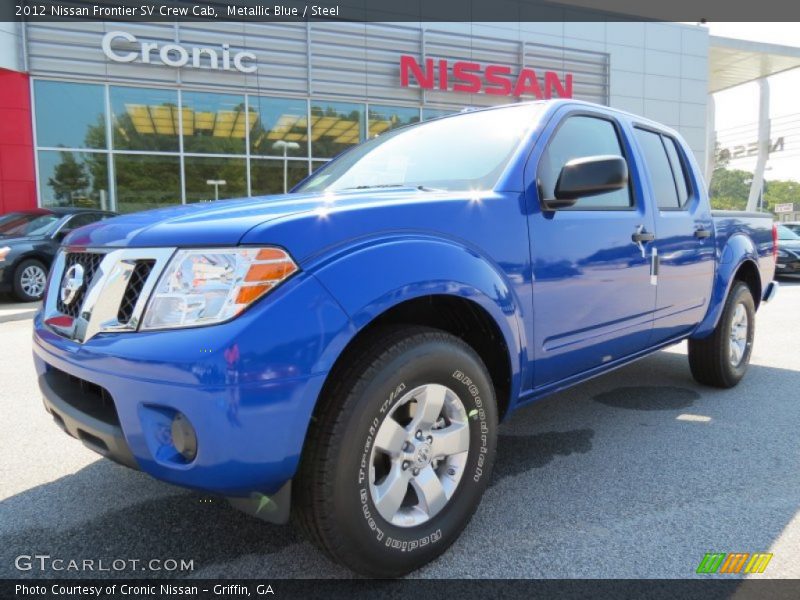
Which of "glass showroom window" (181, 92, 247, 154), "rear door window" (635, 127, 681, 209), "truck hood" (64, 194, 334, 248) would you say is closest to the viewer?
"truck hood" (64, 194, 334, 248)

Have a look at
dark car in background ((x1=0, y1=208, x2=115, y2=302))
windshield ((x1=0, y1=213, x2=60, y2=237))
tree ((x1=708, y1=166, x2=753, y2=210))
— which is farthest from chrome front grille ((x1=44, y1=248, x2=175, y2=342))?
tree ((x1=708, y1=166, x2=753, y2=210))

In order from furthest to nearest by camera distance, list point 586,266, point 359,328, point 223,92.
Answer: point 223,92 < point 586,266 < point 359,328

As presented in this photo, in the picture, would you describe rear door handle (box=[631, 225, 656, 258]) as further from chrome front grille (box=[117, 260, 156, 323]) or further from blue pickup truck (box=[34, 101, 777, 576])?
chrome front grille (box=[117, 260, 156, 323])

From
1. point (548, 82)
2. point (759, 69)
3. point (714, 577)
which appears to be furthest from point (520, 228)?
point (759, 69)

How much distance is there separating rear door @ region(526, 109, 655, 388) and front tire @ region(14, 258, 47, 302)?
8.71 m

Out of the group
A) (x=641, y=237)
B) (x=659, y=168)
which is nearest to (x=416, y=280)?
(x=641, y=237)

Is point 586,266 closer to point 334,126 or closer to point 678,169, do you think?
point 678,169

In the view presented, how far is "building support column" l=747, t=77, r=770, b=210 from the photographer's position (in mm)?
26906

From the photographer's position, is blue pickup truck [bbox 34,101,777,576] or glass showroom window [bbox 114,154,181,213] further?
glass showroom window [bbox 114,154,181,213]

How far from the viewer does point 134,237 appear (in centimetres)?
190

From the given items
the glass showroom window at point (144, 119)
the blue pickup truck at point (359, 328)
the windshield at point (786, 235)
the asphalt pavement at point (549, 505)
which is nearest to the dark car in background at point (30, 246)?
the glass showroom window at point (144, 119)

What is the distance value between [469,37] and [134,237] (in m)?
17.0

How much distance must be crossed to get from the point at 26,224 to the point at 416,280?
31.4 ft

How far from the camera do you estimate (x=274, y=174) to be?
51.1 ft
